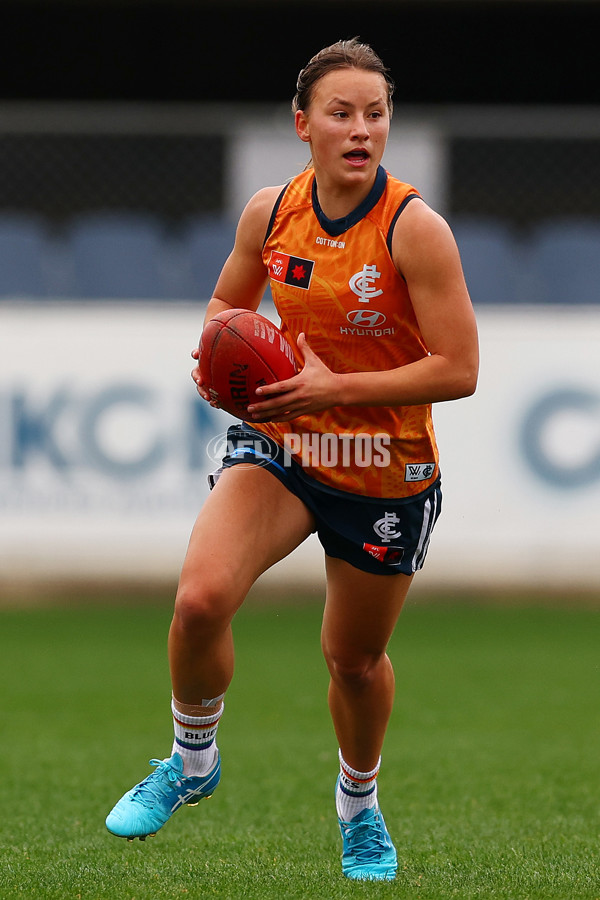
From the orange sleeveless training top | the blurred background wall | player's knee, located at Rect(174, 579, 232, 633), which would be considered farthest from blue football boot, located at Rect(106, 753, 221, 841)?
the blurred background wall

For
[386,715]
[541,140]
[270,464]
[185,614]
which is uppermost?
[541,140]

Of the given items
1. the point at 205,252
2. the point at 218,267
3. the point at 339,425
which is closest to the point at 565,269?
the point at 218,267

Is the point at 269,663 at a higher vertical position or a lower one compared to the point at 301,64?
lower

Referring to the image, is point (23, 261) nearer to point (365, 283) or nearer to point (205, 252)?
point (205, 252)

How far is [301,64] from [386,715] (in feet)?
31.5

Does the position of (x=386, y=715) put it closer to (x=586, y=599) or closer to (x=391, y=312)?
(x=391, y=312)

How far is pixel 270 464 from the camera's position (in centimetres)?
390

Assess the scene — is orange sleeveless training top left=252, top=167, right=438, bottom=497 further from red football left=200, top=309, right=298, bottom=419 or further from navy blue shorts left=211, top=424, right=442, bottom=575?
red football left=200, top=309, right=298, bottom=419

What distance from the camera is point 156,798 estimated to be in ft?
12.1

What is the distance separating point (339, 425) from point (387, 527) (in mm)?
325

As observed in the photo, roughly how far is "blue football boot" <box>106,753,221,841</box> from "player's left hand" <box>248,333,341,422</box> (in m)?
1.01

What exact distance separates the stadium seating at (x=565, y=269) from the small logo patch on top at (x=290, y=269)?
6.95 meters

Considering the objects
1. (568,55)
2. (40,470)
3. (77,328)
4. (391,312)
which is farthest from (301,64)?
(391,312)

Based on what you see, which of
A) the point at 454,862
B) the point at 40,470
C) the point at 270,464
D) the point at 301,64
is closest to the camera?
the point at 270,464
